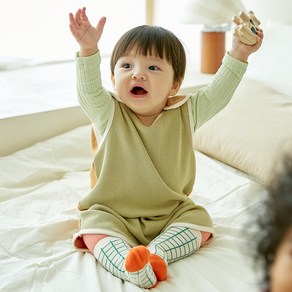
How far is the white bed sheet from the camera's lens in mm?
983

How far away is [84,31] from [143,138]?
11.1 inches

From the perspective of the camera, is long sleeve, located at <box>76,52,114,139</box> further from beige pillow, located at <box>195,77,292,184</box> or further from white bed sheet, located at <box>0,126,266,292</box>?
beige pillow, located at <box>195,77,292,184</box>

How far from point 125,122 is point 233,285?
17.5 inches

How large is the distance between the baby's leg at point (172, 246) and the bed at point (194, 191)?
20mm

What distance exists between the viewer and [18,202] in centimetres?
133

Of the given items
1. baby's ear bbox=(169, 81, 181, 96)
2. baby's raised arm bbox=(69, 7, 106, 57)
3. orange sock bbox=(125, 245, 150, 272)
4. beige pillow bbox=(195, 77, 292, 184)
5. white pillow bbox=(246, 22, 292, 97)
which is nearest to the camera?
orange sock bbox=(125, 245, 150, 272)

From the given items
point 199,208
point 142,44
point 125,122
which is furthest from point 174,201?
point 142,44

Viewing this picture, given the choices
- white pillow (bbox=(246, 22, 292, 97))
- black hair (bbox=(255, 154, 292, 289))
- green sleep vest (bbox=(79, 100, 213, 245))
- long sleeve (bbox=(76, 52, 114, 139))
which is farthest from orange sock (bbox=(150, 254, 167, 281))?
white pillow (bbox=(246, 22, 292, 97))

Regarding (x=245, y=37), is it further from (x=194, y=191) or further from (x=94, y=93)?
(x=194, y=191)

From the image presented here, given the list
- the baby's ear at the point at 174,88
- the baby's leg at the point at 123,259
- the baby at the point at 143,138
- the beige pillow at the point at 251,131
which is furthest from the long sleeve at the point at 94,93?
the beige pillow at the point at 251,131

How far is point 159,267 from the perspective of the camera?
986 mm

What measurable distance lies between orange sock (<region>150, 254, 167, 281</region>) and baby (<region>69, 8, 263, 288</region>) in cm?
7

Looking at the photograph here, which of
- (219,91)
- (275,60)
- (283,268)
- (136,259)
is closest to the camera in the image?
(283,268)

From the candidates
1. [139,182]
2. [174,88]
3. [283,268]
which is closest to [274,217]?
[283,268]
